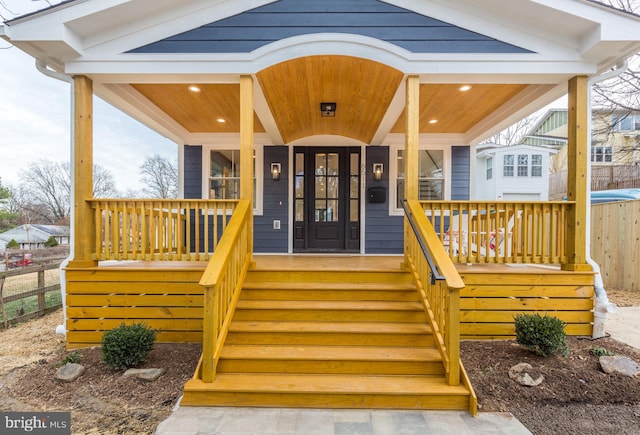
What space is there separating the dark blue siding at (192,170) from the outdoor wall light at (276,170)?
1.42 metres

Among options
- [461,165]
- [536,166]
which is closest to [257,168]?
[461,165]

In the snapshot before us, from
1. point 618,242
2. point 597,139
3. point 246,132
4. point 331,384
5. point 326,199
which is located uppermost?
point 597,139

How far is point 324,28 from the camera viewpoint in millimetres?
3598

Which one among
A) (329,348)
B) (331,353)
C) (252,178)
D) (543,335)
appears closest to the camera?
(331,353)

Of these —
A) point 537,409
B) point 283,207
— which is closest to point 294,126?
point 283,207

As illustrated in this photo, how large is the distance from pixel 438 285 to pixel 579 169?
228 centimetres

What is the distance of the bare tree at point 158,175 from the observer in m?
21.5

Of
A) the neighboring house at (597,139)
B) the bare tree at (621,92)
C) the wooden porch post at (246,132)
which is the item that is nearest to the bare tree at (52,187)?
the wooden porch post at (246,132)

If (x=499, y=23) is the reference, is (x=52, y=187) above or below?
below

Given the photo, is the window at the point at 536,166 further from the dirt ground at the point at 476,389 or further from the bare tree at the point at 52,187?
the bare tree at the point at 52,187

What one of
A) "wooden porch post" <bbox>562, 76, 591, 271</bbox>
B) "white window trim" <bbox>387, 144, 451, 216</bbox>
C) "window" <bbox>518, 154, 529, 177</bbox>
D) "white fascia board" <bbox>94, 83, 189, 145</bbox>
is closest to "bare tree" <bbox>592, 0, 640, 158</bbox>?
"window" <bbox>518, 154, 529, 177</bbox>

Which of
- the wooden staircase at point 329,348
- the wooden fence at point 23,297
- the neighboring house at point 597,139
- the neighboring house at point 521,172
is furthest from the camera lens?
the neighboring house at point 521,172

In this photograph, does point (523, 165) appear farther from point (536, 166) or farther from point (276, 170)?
point (276, 170)

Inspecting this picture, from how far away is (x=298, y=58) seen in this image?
140 inches
